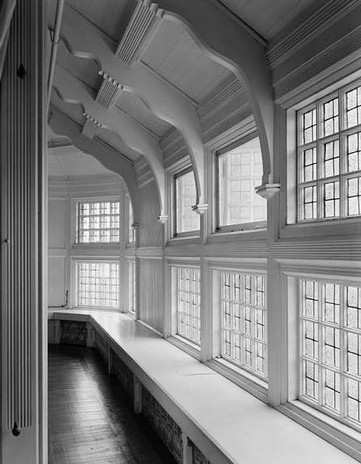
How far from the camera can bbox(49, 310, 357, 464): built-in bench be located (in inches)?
122

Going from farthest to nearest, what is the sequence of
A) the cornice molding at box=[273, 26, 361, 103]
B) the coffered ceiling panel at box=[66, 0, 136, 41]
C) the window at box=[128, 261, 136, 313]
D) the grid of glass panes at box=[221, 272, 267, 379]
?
the window at box=[128, 261, 136, 313] < the grid of glass panes at box=[221, 272, 267, 379] < the coffered ceiling panel at box=[66, 0, 136, 41] < the cornice molding at box=[273, 26, 361, 103]

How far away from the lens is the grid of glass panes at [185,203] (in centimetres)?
635

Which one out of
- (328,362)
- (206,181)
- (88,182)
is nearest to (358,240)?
(328,362)

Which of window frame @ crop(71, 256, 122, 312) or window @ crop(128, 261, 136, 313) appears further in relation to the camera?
window frame @ crop(71, 256, 122, 312)

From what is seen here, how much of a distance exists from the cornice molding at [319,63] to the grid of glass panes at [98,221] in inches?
282

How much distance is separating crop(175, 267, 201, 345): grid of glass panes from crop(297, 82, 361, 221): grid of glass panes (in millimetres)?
2732

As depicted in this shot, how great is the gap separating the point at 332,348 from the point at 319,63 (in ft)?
6.53

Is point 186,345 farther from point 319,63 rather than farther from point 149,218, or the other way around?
point 319,63

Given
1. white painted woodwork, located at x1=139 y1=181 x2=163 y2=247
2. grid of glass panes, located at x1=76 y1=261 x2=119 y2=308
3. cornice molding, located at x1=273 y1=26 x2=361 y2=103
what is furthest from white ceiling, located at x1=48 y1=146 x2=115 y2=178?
cornice molding, located at x1=273 y1=26 x2=361 y2=103

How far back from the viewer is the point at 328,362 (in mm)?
3367

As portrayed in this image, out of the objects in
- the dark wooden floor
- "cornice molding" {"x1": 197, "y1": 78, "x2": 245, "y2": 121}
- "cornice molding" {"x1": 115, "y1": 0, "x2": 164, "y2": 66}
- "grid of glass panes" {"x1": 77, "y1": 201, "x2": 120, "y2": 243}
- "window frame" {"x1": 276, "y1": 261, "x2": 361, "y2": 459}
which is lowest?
the dark wooden floor

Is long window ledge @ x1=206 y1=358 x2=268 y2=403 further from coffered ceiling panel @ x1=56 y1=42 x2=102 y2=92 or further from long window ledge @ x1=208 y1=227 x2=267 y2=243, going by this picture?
coffered ceiling panel @ x1=56 y1=42 x2=102 y2=92

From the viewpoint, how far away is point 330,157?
332 cm

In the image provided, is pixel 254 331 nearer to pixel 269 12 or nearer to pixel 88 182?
pixel 269 12
